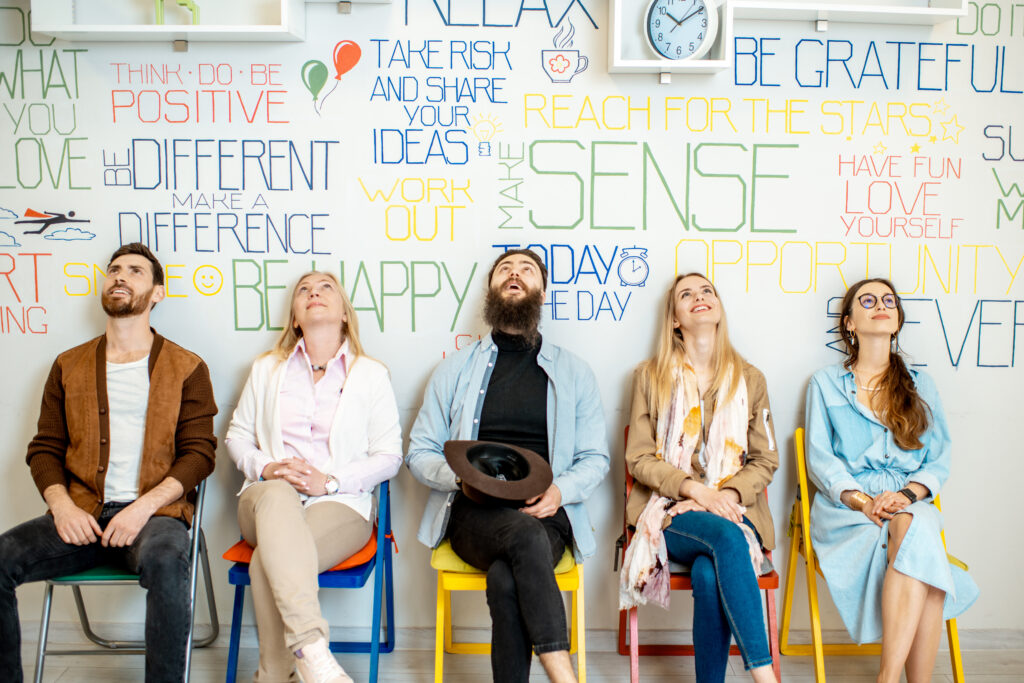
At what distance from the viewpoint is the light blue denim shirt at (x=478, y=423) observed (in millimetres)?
2668

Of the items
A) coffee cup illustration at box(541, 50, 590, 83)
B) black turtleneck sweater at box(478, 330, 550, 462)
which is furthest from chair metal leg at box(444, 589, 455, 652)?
coffee cup illustration at box(541, 50, 590, 83)

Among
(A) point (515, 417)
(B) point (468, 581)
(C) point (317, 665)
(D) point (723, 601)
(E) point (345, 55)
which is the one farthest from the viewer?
(E) point (345, 55)

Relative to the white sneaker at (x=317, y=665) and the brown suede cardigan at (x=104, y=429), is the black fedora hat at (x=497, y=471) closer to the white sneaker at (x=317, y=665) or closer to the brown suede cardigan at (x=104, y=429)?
the white sneaker at (x=317, y=665)

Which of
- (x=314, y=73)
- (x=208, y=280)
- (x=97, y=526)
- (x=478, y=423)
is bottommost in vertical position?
(x=97, y=526)

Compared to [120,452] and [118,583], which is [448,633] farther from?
[120,452]

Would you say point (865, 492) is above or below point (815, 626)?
above

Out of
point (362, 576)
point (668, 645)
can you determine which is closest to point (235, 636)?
point (362, 576)

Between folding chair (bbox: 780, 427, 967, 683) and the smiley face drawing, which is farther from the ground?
the smiley face drawing

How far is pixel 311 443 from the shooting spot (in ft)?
9.07

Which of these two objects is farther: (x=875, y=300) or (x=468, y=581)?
(x=875, y=300)

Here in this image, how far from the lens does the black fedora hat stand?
2.39 meters

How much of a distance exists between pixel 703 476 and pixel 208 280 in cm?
198

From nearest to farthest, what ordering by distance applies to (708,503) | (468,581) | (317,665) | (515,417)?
1. (317,665)
2. (468,581)
3. (708,503)
4. (515,417)

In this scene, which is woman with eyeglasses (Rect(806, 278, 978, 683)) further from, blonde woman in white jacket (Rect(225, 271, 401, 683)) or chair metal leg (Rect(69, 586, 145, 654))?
chair metal leg (Rect(69, 586, 145, 654))
